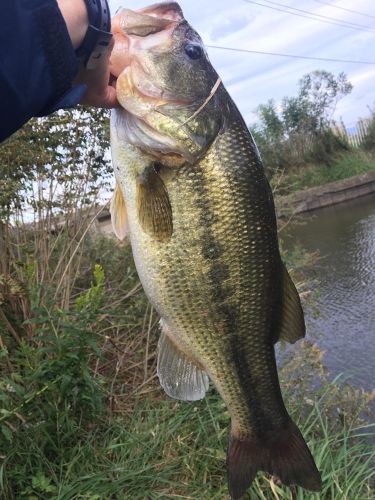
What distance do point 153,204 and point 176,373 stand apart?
72cm

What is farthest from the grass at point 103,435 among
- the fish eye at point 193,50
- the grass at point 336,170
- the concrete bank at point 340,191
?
the grass at point 336,170

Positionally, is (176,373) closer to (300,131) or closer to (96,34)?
(96,34)

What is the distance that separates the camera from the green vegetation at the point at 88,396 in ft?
10.7

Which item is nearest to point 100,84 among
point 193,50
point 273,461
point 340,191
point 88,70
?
point 88,70

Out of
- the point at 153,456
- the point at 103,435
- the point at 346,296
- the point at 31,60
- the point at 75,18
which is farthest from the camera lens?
the point at 346,296

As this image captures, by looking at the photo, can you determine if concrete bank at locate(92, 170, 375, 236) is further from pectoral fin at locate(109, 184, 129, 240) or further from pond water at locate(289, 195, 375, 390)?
pectoral fin at locate(109, 184, 129, 240)

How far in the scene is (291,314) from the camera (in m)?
2.18

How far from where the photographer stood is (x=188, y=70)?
1989 millimetres

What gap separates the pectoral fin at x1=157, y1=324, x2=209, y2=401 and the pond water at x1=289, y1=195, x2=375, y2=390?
11.5ft

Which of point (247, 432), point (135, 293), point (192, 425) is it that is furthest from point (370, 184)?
point (247, 432)

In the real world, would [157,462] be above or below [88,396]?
below

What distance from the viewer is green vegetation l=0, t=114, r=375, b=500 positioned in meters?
3.26

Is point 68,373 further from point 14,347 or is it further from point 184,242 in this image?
point 184,242

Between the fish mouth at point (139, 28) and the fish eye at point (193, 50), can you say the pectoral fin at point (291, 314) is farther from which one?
the fish mouth at point (139, 28)
